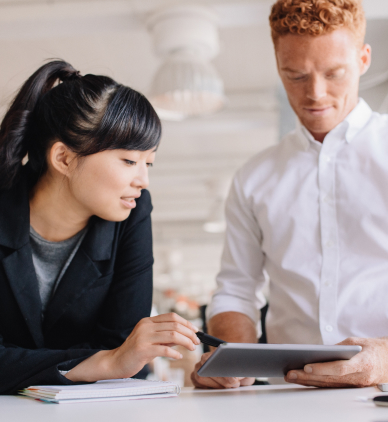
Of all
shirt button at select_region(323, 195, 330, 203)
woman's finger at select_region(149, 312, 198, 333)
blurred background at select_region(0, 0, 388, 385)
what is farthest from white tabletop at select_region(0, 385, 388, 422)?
blurred background at select_region(0, 0, 388, 385)

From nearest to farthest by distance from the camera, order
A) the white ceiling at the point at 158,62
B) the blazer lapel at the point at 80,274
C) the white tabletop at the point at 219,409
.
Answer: the white tabletop at the point at 219,409 < the blazer lapel at the point at 80,274 < the white ceiling at the point at 158,62

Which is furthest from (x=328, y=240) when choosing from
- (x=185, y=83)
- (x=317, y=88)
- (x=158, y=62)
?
(x=158, y=62)

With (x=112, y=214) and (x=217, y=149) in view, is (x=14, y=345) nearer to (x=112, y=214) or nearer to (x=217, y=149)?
(x=112, y=214)

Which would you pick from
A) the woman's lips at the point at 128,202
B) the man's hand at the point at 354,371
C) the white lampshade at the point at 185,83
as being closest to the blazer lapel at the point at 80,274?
the woman's lips at the point at 128,202

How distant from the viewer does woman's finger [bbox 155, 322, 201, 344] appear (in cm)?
98

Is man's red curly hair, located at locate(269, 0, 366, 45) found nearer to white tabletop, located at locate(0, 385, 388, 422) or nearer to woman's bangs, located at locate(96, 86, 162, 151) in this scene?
woman's bangs, located at locate(96, 86, 162, 151)

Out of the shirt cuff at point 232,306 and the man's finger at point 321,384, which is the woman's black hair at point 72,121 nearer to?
the shirt cuff at point 232,306

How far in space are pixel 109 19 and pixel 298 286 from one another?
2.52m

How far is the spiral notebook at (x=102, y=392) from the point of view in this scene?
0.91 meters

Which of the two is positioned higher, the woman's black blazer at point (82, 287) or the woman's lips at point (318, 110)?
the woman's lips at point (318, 110)

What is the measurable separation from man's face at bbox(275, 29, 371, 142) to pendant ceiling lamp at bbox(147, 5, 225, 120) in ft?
5.09

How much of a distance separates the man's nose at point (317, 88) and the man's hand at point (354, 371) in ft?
2.27

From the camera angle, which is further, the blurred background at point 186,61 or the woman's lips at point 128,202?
the blurred background at point 186,61

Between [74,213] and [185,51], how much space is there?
2022mm
